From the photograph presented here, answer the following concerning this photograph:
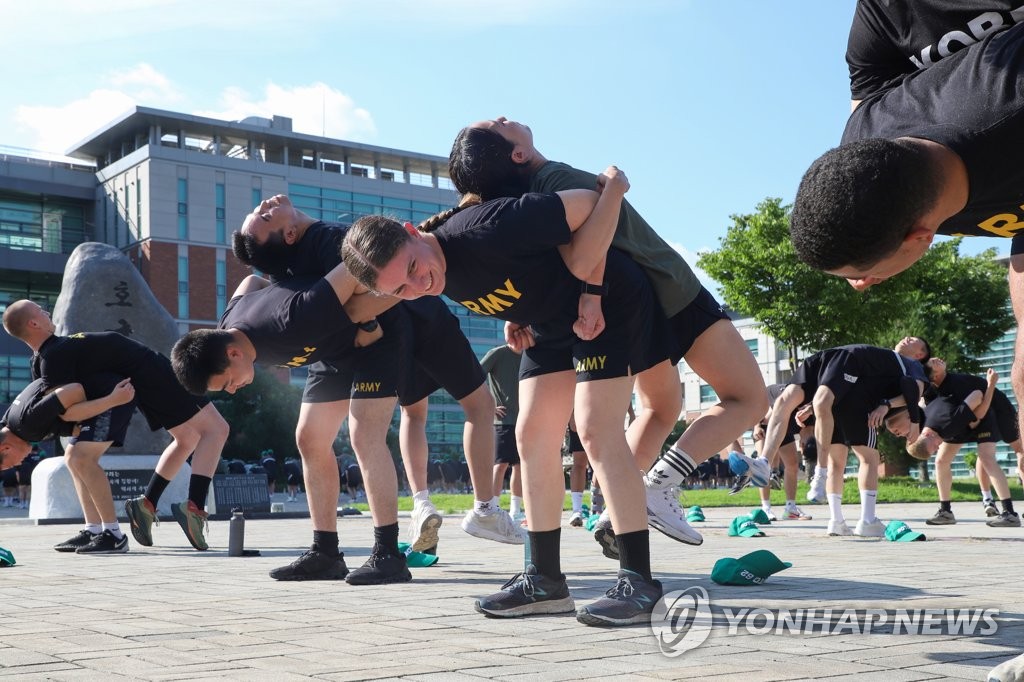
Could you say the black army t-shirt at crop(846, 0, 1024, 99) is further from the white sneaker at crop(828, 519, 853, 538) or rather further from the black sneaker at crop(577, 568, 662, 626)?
the white sneaker at crop(828, 519, 853, 538)

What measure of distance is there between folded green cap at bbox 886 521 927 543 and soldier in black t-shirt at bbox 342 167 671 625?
505 cm

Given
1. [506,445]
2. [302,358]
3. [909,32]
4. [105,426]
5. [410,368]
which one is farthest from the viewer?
[506,445]

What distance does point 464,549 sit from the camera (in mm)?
8672

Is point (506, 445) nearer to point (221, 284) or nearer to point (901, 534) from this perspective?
point (901, 534)

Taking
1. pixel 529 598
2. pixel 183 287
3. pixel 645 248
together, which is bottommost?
pixel 529 598

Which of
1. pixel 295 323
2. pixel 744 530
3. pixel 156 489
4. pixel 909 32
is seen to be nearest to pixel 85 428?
pixel 156 489

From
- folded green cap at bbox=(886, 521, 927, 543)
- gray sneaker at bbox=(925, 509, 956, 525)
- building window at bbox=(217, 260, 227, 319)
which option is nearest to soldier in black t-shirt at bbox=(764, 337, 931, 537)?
folded green cap at bbox=(886, 521, 927, 543)

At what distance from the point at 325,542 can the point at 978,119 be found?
4562mm

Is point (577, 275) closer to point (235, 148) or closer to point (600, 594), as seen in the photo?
point (600, 594)

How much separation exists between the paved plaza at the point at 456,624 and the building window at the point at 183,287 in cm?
6270

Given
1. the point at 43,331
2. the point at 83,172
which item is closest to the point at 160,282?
the point at 83,172

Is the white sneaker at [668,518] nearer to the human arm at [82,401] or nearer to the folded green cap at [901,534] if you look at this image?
the folded green cap at [901,534]

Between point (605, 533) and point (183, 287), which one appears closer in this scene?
point (605, 533)

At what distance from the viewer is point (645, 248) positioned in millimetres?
5027
